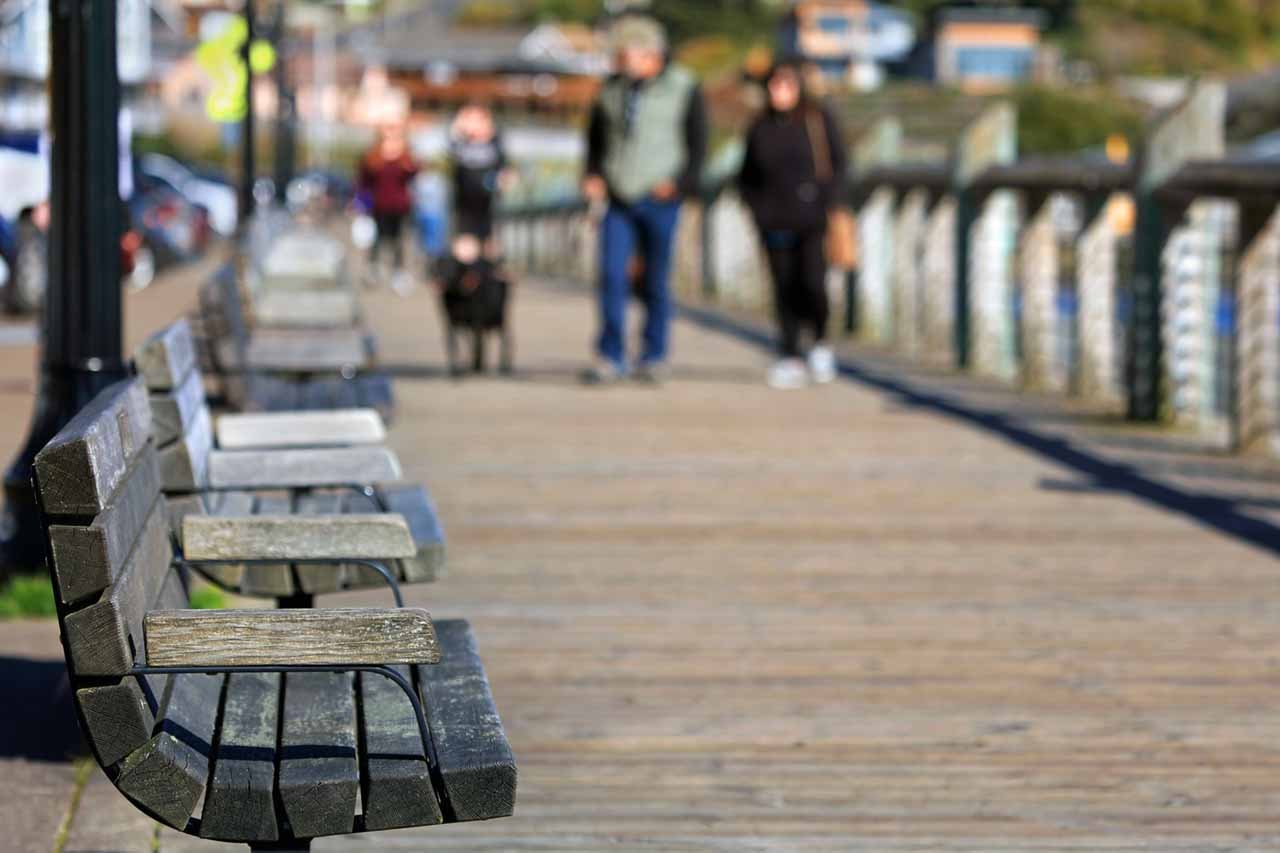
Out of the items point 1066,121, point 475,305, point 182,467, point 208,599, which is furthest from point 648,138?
point 1066,121

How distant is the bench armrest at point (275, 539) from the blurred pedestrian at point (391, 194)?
24546 mm

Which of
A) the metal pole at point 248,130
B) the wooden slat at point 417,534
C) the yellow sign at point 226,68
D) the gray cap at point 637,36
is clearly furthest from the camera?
the yellow sign at point 226,68

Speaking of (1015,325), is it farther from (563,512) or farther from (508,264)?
(508,264)

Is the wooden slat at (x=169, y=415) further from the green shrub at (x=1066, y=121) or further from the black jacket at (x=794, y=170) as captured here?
the green shrub at (x=1066, y=121)

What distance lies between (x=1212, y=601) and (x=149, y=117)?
434 ft

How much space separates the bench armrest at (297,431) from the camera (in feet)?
19.6

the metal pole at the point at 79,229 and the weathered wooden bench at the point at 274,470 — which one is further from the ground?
the metal pole at the point at 79,229

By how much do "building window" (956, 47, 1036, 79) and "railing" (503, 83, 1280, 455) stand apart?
144m

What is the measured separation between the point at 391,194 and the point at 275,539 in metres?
25.5

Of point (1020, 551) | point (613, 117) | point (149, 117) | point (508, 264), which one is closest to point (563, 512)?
point (1020, 551)

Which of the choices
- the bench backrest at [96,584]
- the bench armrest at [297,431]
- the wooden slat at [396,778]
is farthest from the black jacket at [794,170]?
the bench backrest at [96,584]

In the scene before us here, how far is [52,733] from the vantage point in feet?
17.5

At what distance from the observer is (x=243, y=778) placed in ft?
12.3

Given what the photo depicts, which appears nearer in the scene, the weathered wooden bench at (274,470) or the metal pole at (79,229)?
the weathered wooden bench at (274,470)
